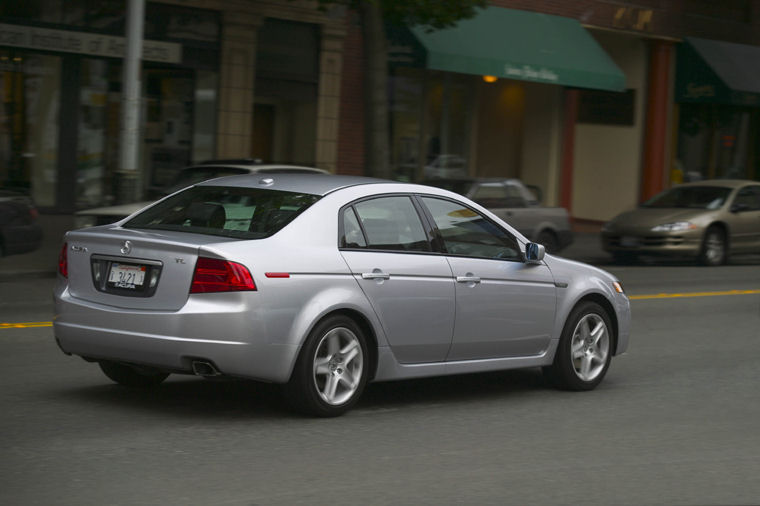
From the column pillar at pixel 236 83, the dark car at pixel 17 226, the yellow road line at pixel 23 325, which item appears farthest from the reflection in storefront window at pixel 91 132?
the yellow road line at pixel 23 325

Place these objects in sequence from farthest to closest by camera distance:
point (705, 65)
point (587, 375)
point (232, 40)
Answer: point (705, 65) → point (232, 40) → point (587, 375)

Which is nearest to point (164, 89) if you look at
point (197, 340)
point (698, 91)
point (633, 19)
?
point (633, 19)

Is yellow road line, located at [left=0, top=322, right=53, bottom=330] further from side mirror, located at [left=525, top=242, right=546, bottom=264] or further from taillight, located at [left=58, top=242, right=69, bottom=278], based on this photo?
side mirror, located at [left=525, top=242, right=546, bottom=264]

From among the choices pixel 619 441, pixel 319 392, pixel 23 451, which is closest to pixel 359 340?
pixel 319 392

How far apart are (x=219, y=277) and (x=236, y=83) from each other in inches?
678

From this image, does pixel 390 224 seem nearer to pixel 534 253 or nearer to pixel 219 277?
pixel 534 253

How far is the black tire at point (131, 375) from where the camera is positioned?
7.91m

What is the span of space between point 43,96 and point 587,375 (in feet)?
49.0

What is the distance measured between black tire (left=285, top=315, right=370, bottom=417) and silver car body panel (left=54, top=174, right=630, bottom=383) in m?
0.09

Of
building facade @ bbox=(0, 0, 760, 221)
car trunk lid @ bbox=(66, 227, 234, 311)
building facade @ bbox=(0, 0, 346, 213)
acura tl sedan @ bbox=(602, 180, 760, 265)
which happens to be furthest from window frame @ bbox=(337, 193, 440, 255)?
acura tl sedan @ bbox=(602, 180, 760, 265)

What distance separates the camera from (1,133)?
21.1 meters

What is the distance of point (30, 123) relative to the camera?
70.3ft

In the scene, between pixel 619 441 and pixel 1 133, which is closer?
pixel 619 441

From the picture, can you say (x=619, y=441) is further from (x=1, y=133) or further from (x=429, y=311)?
(x=1, y=133)
